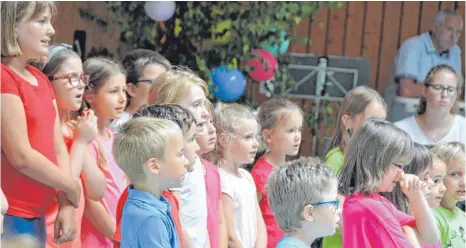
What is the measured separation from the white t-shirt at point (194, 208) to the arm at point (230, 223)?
38cm

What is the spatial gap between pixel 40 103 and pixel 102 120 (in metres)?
0.81


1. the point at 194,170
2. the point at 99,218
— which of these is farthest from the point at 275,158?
the point at 99,218

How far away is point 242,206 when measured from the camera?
5.30m

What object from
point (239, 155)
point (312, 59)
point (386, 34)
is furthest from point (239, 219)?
point (386, 34)

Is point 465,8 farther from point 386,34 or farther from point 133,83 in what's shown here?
point 133,83

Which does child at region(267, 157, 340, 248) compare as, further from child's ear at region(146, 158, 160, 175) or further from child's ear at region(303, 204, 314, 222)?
child's ear at region(146, 158, 160, 175)

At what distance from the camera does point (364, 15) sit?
10078 mm

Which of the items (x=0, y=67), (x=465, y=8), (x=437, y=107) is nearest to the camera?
(x=0, y=67)

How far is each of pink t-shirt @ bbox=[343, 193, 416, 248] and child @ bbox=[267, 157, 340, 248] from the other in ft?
1.18

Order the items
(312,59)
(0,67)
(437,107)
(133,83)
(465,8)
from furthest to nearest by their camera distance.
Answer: (465,8), (312,59), (437,107), (133,83), (0,67)

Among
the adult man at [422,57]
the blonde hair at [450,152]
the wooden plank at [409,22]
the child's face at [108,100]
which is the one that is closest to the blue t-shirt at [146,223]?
the child's face at [108,100]

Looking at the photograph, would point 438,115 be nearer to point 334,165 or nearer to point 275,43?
point 275,43

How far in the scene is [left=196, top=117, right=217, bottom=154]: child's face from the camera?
4.88 metres

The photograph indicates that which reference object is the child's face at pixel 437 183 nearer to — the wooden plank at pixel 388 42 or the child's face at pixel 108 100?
the child's face at pixel 108 100
